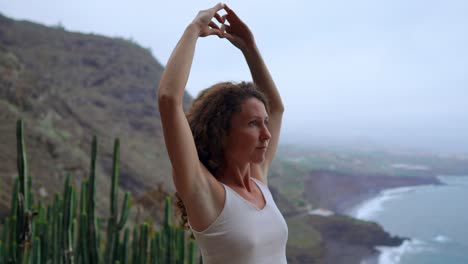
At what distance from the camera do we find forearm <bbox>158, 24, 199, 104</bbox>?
0.61 metres

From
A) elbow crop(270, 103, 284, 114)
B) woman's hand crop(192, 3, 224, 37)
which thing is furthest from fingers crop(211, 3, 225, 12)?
elbow crop(270, 103, 284, 114)

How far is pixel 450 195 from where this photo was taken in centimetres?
193

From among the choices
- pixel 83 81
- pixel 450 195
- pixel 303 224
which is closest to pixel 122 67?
pixel 83 81

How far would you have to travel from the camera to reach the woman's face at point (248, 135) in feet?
2.27

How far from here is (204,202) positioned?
632mm

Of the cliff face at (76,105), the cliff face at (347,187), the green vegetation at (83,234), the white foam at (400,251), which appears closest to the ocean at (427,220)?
the white foam at (400,251)

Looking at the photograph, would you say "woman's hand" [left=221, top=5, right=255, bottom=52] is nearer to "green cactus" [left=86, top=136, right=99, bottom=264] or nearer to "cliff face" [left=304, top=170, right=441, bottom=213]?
"green cactus" [left=86, top=136, right=99, bottom=264]

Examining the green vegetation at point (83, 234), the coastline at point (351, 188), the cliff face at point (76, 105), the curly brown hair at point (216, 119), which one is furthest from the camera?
the cliff face at point (76, 105)

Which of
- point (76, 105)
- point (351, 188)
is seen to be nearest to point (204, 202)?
point (351, 188)

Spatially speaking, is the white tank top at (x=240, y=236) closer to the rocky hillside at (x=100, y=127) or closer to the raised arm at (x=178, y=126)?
the raised arm at (x=178, y=126)

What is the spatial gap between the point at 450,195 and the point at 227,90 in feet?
5.20

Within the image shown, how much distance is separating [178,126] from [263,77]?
0.33 m

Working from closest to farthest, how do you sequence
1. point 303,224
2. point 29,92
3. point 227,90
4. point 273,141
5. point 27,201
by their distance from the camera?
1. point 227,90
2. point 273,141
3. point 27,201
4. point 303,224
5. point 29,92

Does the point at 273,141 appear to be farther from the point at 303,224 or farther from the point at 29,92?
the point at 29,92
